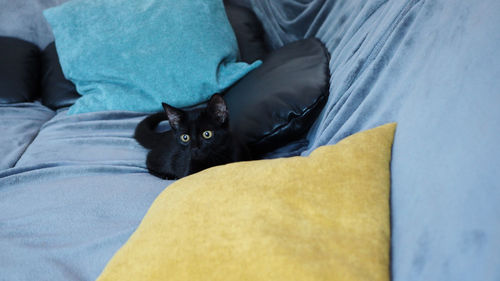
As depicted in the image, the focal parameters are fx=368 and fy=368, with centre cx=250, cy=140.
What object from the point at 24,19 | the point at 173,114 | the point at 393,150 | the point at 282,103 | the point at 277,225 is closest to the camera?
the point at 277,225

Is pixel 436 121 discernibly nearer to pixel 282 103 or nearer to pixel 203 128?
pixel 282 103

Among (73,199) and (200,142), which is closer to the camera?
(73,199)

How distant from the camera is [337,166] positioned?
591 millimetres

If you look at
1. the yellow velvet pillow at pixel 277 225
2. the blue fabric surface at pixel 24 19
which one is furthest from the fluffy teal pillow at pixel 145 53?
the yellow velvet pillow at pixel 277 225

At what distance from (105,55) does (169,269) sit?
128cm

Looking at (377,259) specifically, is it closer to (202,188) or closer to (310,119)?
(202,188)

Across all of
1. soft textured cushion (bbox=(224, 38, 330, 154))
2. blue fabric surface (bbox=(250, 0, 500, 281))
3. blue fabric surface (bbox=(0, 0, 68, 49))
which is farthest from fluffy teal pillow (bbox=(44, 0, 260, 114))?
blue fabric surface (bbox=(250, 0, 500, 281))

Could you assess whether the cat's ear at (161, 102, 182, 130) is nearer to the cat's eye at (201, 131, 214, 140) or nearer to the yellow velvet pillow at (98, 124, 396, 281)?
the cat's eye at (201, 131, 214, 140)

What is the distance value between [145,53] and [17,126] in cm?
61

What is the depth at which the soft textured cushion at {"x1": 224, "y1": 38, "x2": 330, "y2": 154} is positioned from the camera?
1111 millimetres

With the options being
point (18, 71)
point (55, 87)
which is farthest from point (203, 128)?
point (18, 71)

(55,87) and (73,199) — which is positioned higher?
(73,199)

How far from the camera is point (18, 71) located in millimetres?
1755

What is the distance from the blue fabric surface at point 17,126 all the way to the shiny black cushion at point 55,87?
6cm
